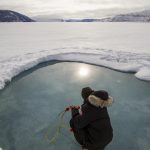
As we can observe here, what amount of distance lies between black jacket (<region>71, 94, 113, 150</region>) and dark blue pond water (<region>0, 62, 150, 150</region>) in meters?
1.24

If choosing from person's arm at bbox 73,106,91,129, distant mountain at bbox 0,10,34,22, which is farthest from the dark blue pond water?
distant mountain at bbox 0,10,34,22

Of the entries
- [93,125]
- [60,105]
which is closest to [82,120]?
[93,125]

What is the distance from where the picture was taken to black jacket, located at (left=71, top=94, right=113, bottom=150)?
266 centimetres

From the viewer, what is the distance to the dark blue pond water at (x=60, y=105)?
169 inches

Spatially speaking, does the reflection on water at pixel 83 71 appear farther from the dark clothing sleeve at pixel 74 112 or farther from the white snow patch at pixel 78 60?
the dark clothing sleeve at pixel 74 112

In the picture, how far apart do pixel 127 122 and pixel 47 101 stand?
251 cm

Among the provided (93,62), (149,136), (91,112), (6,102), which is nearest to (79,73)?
(93,62)

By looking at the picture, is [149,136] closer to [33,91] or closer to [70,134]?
[70,134]

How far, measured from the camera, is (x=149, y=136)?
14.7ft

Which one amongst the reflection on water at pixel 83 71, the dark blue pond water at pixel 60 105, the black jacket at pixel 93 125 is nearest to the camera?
the black jacket at pixel 93 125

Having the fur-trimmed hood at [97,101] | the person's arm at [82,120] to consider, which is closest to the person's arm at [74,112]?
the person's arm at [82,120]

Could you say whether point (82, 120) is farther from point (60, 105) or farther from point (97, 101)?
point (60, 105)

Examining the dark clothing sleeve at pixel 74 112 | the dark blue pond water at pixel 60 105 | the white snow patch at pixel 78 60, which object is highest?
the dark clothing sleeve at pixel 74 112

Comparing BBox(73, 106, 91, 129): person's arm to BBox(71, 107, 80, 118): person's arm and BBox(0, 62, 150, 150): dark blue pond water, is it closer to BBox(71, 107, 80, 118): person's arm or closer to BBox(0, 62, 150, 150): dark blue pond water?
BBox(71, 107, 80, 118): person's arm
